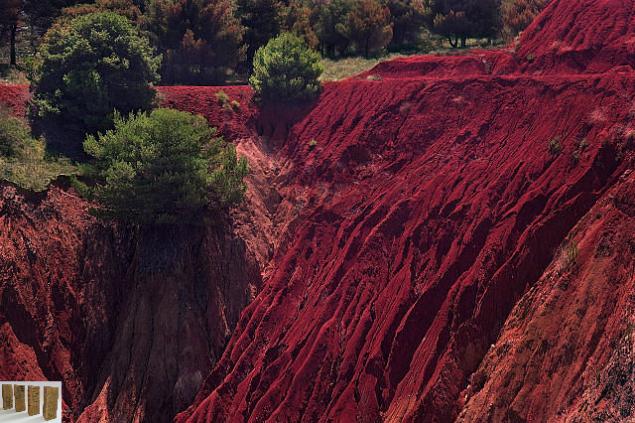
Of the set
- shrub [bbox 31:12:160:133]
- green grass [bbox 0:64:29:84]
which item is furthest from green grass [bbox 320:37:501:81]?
green grass [bbox 0:64:29:84]

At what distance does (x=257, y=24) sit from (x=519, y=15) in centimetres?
1792

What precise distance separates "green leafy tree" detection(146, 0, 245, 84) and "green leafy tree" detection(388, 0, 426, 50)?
1501cm

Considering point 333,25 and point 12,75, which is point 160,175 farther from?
point 333,25

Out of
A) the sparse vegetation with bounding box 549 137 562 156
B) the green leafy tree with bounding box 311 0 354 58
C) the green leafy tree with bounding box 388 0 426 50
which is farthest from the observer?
the green leafy tree with bounding box 388 0 426 50

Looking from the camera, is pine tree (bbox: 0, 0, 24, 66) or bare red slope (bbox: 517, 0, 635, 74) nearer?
bare red slope (bbox: 517, 0, 635, 74)

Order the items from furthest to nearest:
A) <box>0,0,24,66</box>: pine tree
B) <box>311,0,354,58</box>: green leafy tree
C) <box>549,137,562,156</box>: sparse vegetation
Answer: <box>311,0,354,58</box>: green leafy tree, <box>0,0,24,66</box>: pine tree, <box>549,137,562,156</box>: sparse vegetation

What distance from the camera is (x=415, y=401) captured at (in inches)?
738

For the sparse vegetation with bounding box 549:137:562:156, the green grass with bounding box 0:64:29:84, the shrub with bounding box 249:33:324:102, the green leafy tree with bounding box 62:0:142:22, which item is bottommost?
the sparse vegetation with bounding box 549:137:562:156

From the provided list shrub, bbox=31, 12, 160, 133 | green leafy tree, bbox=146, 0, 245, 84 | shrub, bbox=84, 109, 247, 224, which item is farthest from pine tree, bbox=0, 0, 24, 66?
shrub, bbox=84, 109, 247, 224

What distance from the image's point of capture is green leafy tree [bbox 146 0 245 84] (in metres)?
41.2

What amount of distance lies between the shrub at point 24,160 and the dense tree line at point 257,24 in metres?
13.9

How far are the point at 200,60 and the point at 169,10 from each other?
383cm

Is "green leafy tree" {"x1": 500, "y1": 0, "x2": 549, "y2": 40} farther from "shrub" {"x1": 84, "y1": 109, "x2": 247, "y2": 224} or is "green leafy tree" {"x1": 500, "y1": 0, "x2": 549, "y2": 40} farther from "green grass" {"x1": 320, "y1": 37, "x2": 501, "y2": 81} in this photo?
"shrub" {"x1": 84, "y1": 109, "x2": 247, "y2": 224}

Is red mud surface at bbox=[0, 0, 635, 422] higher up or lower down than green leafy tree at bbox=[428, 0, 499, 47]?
lower down
